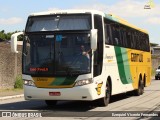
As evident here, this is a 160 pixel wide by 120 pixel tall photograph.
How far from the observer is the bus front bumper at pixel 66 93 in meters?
15.0

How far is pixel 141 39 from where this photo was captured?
25.5 meters

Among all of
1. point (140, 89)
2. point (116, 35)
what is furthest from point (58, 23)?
point (140, 89)

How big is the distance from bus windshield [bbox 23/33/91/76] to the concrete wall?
13322 mm

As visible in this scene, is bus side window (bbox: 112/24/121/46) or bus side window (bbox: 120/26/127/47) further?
bus side window (bbox: 120/26/127/47)

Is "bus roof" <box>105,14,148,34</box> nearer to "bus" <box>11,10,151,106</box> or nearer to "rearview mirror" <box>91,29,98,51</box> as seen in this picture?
"bus" <box>11,10,151,106</box>

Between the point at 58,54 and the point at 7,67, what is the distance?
14343 mm

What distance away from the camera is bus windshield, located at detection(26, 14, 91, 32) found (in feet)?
51.2

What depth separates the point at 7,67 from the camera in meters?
29.2

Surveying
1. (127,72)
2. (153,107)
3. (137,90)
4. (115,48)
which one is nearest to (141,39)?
(137,90)

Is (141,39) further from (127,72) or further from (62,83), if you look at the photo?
(62,83)

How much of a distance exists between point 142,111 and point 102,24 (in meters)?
3.48

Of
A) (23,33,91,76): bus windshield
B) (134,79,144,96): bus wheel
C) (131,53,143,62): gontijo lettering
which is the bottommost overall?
(134,79,144,96): bus wheel

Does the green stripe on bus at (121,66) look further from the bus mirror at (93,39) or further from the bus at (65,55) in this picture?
the bus mirror at (93,39)

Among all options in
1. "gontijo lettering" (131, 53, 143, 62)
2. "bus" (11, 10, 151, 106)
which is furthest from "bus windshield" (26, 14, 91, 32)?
"gontijo lettering" (131, 53, 143, 62)
